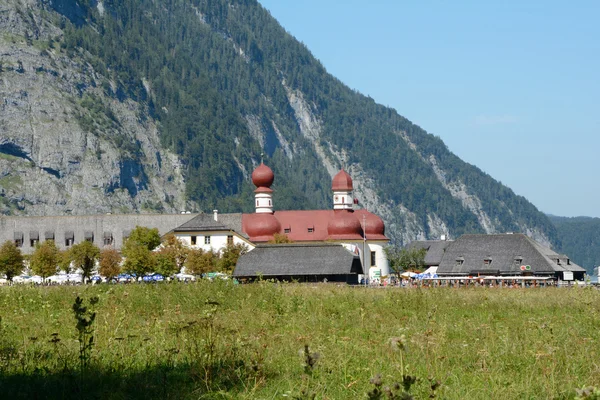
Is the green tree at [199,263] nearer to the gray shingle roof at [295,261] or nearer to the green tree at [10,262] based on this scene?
the green tree at [10,262]

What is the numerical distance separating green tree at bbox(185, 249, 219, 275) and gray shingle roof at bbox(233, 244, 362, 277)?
34.7 m

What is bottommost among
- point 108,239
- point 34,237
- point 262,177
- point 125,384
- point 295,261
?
point 125,384

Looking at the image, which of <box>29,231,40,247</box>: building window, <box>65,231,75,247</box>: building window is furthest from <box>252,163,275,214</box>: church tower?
<box>29,231,40,247</box>: building window

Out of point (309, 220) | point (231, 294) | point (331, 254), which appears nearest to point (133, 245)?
point (309, 220)

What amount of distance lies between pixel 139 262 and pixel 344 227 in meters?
32.3

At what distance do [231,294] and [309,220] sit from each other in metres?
102

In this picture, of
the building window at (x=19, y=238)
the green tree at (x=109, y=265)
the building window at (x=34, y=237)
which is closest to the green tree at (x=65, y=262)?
the green tree at (x=109, y=265)

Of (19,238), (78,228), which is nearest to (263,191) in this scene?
(78,228)

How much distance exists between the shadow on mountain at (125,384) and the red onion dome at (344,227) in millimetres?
107970

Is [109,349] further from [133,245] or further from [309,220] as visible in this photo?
[309,220]

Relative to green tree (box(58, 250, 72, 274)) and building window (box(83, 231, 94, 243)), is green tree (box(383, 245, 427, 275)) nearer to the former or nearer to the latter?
building window (box(83, 231, 94, 243))

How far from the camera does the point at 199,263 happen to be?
104 m

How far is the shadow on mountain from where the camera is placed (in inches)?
538

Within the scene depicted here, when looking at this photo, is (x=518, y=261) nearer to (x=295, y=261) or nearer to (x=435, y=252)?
(x=295, y=261)
